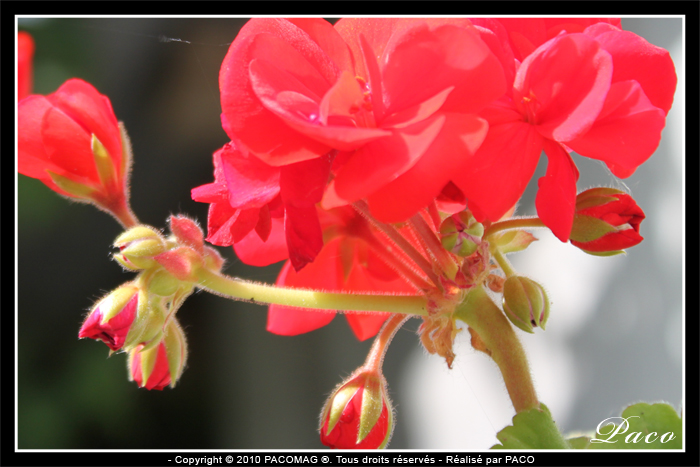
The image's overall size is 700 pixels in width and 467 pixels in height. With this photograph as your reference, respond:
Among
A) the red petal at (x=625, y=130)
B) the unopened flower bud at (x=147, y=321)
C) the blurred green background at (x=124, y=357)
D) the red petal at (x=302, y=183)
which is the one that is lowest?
the blurred green background at (x=124, y=357)

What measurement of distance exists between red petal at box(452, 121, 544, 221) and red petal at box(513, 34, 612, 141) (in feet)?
0.04

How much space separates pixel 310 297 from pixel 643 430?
299 millimetres

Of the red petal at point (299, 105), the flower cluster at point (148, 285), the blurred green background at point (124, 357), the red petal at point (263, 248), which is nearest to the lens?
the red petal at point (299, 105)

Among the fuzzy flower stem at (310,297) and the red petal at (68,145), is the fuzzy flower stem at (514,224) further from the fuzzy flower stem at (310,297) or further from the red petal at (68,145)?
the red petal at (68,145)

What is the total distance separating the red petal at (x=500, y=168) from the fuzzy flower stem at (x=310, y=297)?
0.11 meters

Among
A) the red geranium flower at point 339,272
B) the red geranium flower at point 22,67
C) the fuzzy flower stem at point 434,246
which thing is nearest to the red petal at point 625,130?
the fuzzy flower stem at point 434,246

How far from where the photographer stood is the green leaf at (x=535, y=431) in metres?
0.41

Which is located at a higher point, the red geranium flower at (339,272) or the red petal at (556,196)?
the red petal at (556,196)

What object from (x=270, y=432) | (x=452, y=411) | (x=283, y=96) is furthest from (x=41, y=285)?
(x=283, y=96)

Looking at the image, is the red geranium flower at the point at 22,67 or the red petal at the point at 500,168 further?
the red geranium flower at the point at 22,67

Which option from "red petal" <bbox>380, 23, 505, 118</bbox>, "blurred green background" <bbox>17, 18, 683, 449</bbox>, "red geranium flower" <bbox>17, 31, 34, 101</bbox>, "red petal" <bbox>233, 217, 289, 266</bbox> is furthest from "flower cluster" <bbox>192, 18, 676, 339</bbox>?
"blurred green background" <bbox>17, 18, 683, 449</bbox>

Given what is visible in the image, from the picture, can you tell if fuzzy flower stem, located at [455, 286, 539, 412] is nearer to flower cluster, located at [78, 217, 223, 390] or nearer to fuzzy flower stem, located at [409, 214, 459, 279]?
fuzzy flower stem, located at [409, 214, 459, 279]

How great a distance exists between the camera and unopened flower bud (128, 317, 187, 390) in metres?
0.45

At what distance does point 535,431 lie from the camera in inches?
16.3
